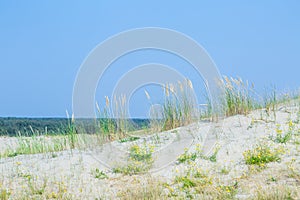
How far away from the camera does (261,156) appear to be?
22.5ft

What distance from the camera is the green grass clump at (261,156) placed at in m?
6.79

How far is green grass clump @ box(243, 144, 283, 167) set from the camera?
22.3ft

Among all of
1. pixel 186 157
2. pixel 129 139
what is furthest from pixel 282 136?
pixel 129 139

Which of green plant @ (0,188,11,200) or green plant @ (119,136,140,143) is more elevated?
green plant @ (119,136,140,143)

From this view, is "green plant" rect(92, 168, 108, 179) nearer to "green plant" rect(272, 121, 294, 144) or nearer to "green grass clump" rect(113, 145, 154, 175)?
"green grass clump" rect(113, 145, 154, 175)

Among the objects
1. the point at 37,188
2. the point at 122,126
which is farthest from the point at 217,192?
the point at 122,126

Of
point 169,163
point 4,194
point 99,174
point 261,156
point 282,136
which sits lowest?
point 4,194

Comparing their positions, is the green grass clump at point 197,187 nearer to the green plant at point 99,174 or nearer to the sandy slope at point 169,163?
the sandy slope at point 169,163

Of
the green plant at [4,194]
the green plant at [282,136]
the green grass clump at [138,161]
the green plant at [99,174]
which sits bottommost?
the green plant at [4,194]

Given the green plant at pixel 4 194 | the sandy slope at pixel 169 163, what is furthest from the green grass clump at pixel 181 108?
the green plant at pixel 4 194

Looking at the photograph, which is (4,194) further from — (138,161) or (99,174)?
(138,161)

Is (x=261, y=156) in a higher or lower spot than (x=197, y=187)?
higher

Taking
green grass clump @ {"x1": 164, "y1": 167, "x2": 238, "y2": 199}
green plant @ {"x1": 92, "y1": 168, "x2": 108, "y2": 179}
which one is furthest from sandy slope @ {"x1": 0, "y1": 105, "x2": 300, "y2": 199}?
green grass clump @ {"x1": 164, "y1": 167, "x2": 238, "y2": 199}

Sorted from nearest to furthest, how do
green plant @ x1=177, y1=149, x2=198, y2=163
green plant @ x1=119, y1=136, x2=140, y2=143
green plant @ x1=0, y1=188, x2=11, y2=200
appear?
green plant @ x1=0, y1=188, x2=11, y2=200 < green plant @ x1=177, y1=149, x2=198, y2=163 < green plant @ x1=119, y1=136, x2=140, y2=143
